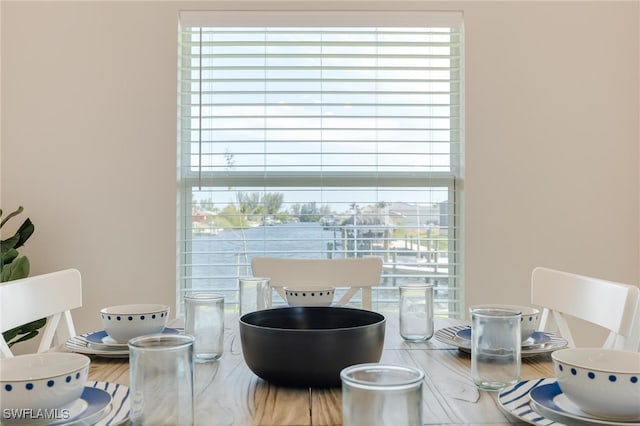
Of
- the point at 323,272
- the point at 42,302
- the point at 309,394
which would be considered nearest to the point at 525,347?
the point at 309,394

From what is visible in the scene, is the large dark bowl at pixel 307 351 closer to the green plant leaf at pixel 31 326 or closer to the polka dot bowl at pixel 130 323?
the polka dot bowl at pixel 130 323

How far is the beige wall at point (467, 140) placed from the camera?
2.50 meters

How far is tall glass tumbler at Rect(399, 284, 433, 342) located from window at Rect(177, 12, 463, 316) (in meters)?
1.36

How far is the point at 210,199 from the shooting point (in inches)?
103

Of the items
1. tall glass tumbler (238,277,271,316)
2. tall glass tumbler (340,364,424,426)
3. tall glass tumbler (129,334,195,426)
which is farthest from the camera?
tall glass tumbler (238,277,271,316)

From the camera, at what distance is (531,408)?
73cm

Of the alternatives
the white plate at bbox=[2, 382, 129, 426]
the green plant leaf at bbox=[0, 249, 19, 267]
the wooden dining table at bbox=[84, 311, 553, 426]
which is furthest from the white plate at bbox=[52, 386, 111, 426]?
the green plant leaf at bbox=[0, 249, 19, 267]

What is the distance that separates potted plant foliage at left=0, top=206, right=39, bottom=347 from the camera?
7.35 ft

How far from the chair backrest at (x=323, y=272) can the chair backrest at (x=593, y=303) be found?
54 cm

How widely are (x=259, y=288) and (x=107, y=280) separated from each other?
1.47 meters

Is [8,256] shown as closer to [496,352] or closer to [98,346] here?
[98,346]

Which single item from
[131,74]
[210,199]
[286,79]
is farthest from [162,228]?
[286,79]

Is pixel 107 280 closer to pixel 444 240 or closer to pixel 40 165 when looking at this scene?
pixel 40 165

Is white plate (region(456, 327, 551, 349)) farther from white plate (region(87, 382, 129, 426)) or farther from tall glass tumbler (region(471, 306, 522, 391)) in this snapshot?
white plate (region(87, 382, 129, 426))
